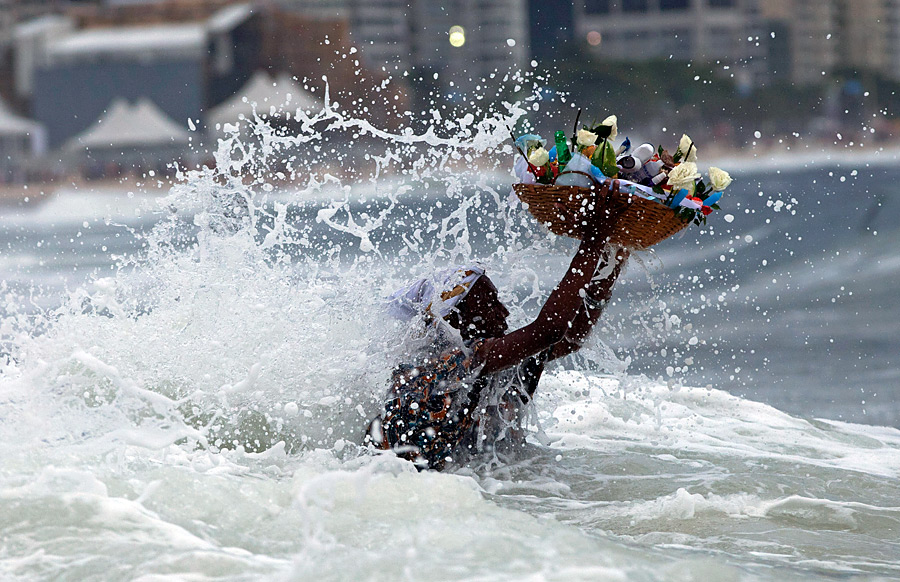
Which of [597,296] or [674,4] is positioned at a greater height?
[674,4]

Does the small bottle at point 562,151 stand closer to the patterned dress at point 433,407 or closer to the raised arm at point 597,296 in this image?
the raised arm at point 597,296

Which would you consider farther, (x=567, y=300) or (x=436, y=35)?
(x=436, y=35)

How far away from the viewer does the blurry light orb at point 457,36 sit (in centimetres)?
5447

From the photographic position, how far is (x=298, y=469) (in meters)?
4.30

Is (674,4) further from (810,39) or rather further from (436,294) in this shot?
(436,294)

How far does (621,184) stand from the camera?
13.8 ft

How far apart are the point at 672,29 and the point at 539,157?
54259 millimetres

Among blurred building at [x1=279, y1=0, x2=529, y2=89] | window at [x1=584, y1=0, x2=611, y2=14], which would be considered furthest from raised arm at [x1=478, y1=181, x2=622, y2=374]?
window at [x1=584, y1=0, x2=611, y2=14]

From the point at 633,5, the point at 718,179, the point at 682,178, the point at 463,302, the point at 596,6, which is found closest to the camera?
the point at 682,178

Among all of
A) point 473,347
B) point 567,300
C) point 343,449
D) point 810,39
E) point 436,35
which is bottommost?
point 343,449

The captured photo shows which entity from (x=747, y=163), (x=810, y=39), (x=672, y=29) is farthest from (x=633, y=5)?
(x=747, y=163)

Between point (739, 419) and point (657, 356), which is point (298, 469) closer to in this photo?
point (739, 419)

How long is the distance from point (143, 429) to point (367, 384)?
996 millimetres

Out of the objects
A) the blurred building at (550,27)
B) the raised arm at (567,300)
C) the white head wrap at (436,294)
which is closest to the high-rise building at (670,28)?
the blurred building at (550,27)
